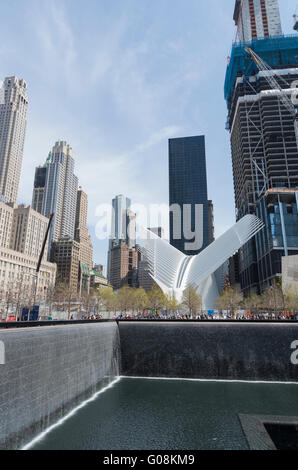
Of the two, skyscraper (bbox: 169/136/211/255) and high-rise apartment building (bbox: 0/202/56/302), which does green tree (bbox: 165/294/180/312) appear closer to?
high-rise apartment building (bbox: 0/202/56/302)

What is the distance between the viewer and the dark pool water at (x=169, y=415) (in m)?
11.4

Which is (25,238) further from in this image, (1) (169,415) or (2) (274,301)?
(1) (169,415)

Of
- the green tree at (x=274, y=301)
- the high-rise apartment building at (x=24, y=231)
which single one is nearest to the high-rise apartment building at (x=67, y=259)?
the high-rise apartment building at (x=24, y=231)

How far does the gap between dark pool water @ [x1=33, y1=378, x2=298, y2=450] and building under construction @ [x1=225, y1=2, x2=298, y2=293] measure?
2723 inches

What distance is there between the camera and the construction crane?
369 feet

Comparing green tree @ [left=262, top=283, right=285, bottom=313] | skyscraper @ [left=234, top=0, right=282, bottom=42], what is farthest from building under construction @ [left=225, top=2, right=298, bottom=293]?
skyscraper @ [left=234, top=0, right=282, bottom=42]

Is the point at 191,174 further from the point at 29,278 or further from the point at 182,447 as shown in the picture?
the point at 182,447

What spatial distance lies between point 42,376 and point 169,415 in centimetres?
630

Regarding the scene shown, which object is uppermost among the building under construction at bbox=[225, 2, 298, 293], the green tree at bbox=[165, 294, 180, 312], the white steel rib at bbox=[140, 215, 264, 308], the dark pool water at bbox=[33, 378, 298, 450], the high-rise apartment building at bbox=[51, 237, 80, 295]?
the building under construction at bbox=[225, 2, 298, 293]

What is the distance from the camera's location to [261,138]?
115812mm

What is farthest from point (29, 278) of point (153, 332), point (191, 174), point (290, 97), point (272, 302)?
point (191, 174)

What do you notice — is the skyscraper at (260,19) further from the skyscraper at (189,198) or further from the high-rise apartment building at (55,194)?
the high-rise apartment building at (55,194)

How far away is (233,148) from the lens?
5463 inches
